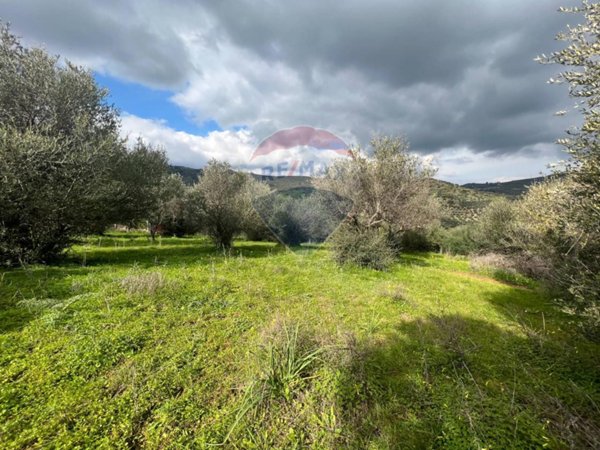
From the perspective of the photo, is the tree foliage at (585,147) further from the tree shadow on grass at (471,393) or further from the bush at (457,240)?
the bush at (457,240)

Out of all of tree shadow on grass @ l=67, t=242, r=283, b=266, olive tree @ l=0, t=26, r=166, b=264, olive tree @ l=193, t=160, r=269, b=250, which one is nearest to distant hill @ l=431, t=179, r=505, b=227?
olive tree @ l=193, t=160, r=269, b=250

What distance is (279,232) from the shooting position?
80.2 ft

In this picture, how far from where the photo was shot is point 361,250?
48.9 ft

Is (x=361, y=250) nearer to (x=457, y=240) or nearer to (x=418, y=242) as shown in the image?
(x=457, y=240)

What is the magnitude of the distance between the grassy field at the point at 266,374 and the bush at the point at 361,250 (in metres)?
6.65

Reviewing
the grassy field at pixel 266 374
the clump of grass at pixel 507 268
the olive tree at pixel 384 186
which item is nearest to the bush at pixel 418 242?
the clump of grass at pixel 507 268

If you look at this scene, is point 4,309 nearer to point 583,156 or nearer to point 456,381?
point 456,381

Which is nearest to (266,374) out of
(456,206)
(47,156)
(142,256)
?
(47,156)

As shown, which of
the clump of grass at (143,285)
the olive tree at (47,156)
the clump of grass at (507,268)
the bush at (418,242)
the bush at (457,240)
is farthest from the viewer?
the bush at (418,242)

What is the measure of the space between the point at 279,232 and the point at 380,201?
996cm

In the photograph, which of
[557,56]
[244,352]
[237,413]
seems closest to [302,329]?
[244,352]

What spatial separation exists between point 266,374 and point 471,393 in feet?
10.9

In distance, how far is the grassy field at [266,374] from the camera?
10.9 feet

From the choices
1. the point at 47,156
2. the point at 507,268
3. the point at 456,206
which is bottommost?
the point at 507,268
